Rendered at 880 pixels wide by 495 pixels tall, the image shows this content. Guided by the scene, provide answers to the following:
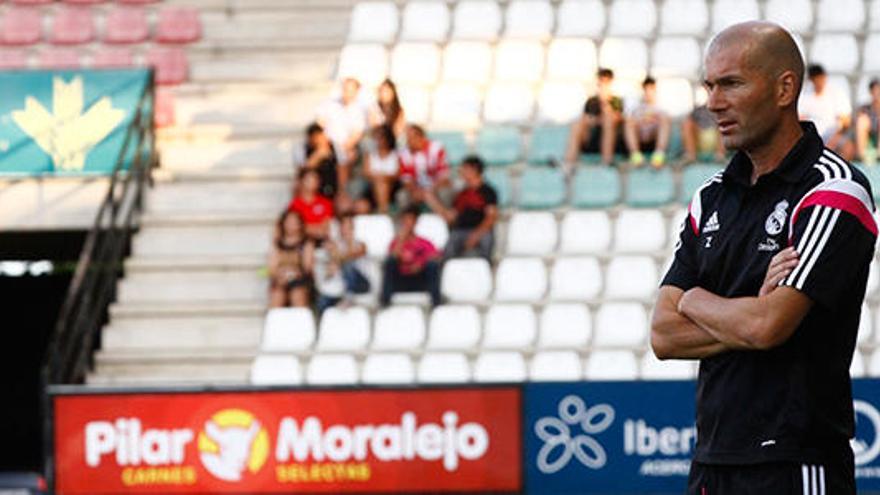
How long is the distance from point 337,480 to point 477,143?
4.49m

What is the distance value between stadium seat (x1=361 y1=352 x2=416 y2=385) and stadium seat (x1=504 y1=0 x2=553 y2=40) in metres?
4.03

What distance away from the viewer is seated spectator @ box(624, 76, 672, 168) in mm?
16969

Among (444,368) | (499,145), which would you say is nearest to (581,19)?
(499,145)

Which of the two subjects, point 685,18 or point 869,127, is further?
point 685,18

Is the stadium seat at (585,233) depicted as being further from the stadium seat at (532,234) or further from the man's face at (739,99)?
the man's face at (739,99)

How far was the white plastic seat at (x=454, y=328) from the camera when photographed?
1596 centimetres

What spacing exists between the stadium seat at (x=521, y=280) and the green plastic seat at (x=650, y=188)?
1020 mm

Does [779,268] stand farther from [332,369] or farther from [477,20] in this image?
[477,20]

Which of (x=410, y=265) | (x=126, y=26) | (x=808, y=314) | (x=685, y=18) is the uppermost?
(x=126, y=26)

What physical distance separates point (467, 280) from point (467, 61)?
288 cm

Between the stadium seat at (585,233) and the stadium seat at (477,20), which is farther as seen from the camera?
the stadium seat at (477,20)

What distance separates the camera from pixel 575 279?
16438 mm

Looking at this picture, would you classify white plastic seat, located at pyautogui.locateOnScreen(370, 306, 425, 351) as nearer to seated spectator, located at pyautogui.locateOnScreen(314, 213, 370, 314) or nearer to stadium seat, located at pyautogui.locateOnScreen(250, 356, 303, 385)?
seated spectator, located at pyautogui.locateOnScreen(314, 213, 370, 314)

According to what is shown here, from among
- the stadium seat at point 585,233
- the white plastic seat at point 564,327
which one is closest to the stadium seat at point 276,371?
the white plastic seat at point 564,327
